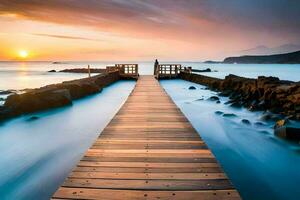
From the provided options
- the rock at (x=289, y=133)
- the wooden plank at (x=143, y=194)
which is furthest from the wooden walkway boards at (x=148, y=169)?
the rock at (x=289, y=133)

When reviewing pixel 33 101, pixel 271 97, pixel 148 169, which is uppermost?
pixel 148 169

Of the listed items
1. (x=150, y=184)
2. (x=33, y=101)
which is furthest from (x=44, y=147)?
(x=150, y=184)

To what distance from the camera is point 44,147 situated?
723cm

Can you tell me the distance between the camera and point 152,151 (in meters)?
4.24

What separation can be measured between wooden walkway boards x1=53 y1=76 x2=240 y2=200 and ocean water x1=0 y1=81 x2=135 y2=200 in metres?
1.43

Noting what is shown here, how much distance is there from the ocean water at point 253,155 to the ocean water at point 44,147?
373cm

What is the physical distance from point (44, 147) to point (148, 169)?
15.9ft

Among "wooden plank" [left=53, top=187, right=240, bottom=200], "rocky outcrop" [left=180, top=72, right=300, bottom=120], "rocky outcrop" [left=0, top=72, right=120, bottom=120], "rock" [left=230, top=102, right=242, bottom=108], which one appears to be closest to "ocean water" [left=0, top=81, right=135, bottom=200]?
"rocky outcrop" [left=0, top=72, right=120, bottom=120]

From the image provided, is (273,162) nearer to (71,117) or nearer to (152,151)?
(152,151)

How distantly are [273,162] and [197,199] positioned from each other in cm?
422

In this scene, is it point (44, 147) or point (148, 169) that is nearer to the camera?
point (148, 169)

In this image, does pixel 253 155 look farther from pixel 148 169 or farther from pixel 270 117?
pixel 148 169

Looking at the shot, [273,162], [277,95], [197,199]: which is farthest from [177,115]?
[277,95]

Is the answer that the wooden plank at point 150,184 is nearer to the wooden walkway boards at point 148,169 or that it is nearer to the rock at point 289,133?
the wooden walkway boards at point 148,169
